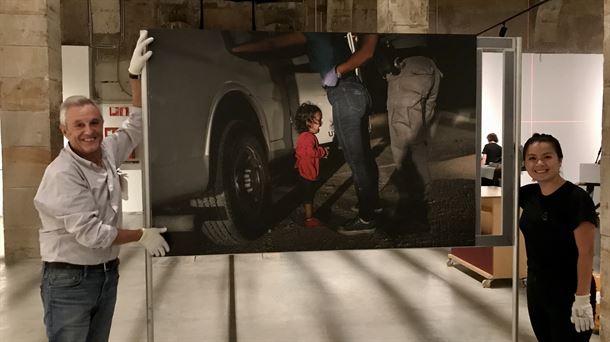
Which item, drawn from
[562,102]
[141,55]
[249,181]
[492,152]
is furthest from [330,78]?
[562,102]

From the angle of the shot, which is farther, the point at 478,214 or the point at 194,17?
the point at 194,17

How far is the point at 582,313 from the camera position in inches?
107

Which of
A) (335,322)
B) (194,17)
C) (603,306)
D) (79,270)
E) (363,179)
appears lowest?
(335,322)

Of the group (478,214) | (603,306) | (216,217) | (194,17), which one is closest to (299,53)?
(216,217)

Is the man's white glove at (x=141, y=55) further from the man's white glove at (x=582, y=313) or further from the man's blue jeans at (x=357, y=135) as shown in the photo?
the man's white glove at (x=582, y=313)

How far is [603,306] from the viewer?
3691mm

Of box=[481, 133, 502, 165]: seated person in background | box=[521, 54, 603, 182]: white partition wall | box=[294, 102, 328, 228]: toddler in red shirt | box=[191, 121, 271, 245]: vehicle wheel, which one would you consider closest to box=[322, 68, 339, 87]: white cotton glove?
box=[294, 102, 328, 228]: toddler in red shirt

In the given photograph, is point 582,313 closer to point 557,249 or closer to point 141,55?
point 557,249

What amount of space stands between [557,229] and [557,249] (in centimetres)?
11

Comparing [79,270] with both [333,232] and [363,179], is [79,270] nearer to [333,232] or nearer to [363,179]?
[333,232]

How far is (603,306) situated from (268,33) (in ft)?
9.36

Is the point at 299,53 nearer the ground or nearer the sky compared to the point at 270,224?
nearer the sky

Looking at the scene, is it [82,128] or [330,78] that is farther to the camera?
[330,78]

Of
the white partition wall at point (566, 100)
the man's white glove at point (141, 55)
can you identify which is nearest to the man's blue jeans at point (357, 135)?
the man's white glove at point (141, 55)
